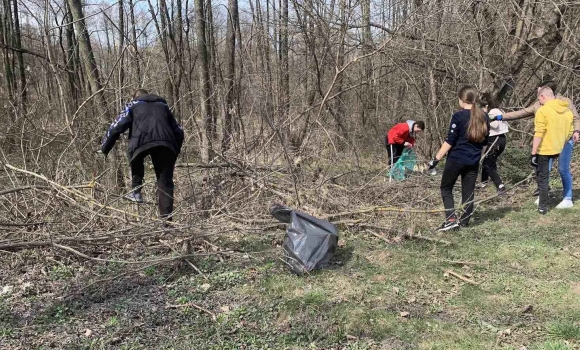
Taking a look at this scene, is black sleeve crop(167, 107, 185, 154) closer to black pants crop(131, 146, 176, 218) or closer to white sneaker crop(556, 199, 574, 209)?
black pants crop(131, 146, 176, 218)

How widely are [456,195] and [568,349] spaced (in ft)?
13.2

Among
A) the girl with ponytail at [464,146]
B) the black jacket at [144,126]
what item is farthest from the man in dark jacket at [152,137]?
the girl with ponytail at [464,146]

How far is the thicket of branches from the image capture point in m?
5.30

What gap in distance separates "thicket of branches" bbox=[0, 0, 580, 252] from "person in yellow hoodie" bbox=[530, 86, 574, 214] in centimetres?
220

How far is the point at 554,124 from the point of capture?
5.03 m

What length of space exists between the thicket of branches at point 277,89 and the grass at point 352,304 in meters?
1.01

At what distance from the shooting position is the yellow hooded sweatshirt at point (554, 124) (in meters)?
5.03

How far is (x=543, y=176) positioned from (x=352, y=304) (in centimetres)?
333

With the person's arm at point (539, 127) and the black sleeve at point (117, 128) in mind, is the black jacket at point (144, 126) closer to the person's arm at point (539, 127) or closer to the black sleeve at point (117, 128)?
the black sleeve at point (117, 128)

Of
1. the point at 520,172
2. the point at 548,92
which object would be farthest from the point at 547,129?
the point at 520,172

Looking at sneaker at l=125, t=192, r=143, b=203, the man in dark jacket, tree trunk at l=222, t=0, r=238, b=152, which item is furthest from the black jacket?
tree trunk at l=222, t=0, r=238, b=152

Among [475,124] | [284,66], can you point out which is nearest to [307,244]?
[475,124]

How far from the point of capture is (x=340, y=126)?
877cm

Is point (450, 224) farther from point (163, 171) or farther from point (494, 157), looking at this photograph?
point (163, 171)
